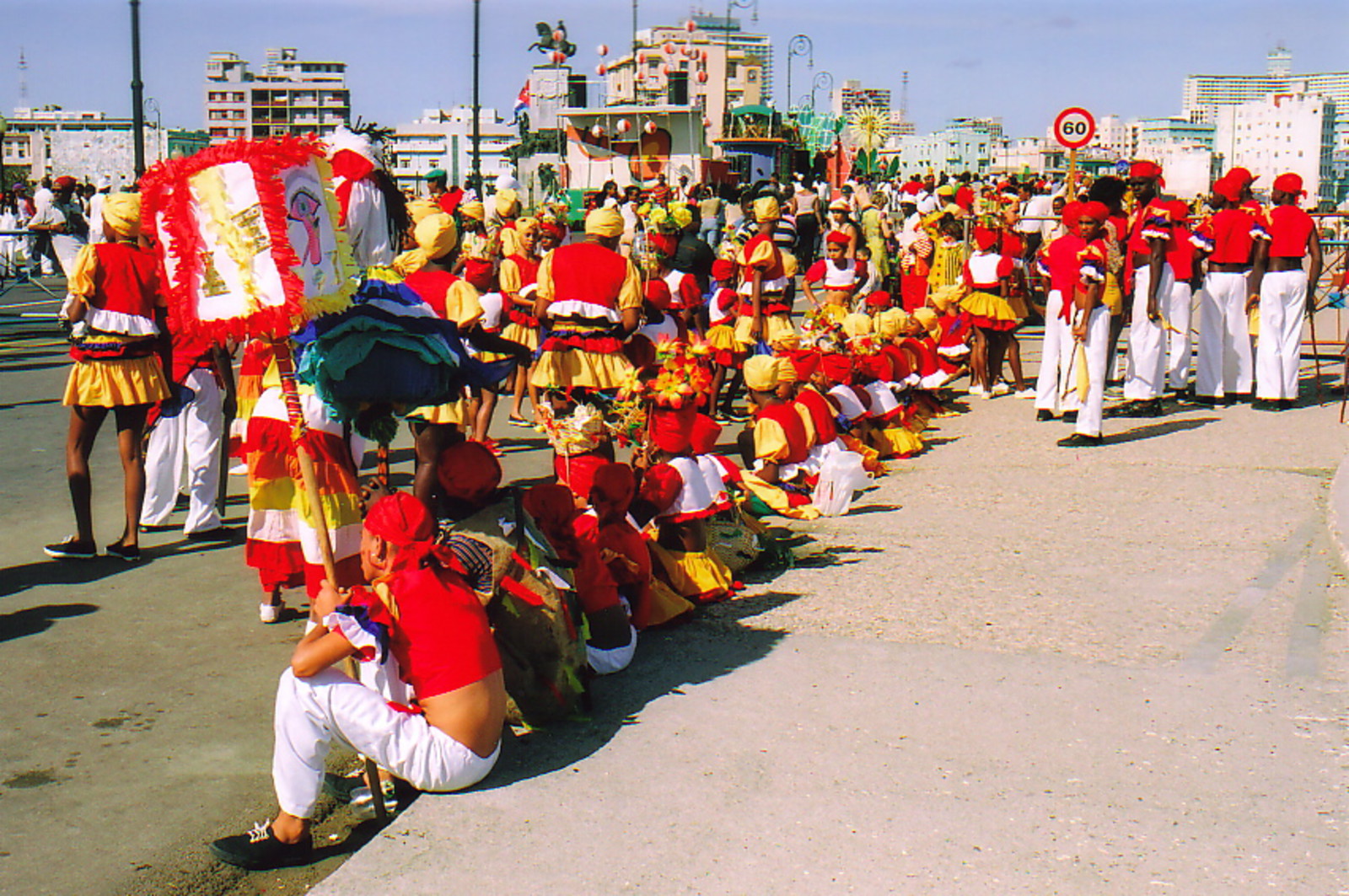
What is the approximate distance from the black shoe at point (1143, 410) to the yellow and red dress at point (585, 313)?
5.19 m

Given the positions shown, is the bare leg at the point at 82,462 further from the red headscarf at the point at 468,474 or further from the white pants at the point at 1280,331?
the white pants at the point at 1280,331

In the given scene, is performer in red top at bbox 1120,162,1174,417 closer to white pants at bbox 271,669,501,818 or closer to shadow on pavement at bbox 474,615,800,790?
shadow on pavement at bbox 474,615,800,790

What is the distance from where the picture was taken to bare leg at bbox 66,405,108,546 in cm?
704

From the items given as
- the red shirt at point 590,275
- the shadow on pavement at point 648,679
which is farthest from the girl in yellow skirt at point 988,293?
the shadow on pavement at point 648,679

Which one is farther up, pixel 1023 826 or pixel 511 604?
pixel 511 604

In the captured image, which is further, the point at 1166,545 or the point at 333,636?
the point at 1166,545

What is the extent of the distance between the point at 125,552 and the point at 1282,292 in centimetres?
928

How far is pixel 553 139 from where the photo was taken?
69.1 meters

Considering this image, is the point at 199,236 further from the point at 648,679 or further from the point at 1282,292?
the point at 1282,292

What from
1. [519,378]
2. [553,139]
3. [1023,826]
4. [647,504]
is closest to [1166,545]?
[647,504]

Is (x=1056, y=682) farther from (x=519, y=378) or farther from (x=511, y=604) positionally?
(x=519, y=378)

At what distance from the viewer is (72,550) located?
711cm

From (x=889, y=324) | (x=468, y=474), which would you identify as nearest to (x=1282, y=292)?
(x=889, y=324)

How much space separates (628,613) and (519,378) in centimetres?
624
